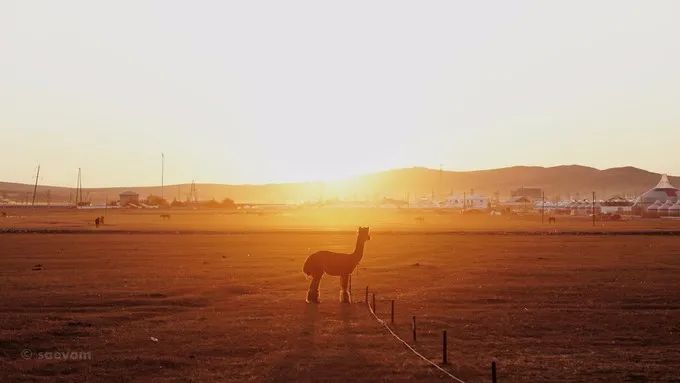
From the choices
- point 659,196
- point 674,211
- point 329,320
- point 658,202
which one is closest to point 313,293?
point 329,320

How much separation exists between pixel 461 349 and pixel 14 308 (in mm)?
13476

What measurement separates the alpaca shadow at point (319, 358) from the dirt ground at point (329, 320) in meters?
0.04

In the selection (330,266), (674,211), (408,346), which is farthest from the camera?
(674,211)

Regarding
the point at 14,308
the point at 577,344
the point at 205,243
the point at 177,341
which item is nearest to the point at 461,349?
the point at 577,344

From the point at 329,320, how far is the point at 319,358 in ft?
15.9

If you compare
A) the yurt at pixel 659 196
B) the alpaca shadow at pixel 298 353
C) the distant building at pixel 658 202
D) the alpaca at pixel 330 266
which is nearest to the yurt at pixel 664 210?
the distant building at pixel 658 202

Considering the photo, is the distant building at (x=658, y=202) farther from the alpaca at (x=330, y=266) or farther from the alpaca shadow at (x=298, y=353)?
the alpaca shadow at (x=298, y=353)

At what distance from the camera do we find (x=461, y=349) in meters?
17.2

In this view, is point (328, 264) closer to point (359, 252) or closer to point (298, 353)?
point (359, 252)

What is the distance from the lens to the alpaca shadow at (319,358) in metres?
14.6

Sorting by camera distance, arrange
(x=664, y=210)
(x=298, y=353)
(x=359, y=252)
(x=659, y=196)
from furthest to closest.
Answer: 1. (x=659, y=196)
2. (x=664, y=210)
3. (x=359, y=252)
4. (x=298, y=353)

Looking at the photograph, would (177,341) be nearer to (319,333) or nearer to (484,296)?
(319,333)

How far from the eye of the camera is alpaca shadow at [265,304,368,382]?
14.6 meters

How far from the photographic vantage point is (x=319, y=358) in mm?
16141
